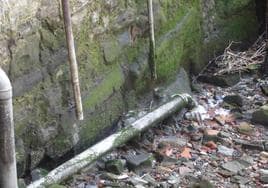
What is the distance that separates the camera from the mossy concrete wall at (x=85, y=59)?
118 inches

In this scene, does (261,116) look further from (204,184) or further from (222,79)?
(204,184)

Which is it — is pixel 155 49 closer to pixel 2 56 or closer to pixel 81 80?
pixel 81 80

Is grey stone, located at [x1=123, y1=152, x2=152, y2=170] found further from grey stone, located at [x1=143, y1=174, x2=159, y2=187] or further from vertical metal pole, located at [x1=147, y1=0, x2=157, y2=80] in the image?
vertical metal pole, located at [x1=147, y1=0, x2=157, y2=80]

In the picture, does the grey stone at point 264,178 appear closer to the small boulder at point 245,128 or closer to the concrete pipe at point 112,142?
the small boulder at point 245,128

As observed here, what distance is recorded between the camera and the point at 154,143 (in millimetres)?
3879

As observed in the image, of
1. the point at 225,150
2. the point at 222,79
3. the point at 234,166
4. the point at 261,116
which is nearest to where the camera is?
the point at 234,166

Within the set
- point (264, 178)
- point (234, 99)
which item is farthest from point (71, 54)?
point (234, 99)

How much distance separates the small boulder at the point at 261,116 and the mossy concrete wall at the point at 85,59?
0.69m

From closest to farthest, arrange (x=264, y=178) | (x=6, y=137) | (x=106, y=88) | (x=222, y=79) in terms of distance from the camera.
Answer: (x=6, y=137) → (x=264, y=178) → (x=106, y=88) → (x=222, y=79)

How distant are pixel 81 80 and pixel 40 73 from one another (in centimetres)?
38

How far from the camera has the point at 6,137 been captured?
227 cm

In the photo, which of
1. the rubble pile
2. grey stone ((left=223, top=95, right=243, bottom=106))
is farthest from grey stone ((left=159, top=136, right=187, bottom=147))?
grey stone ((left=223, top=95, right=243, bottom=106))

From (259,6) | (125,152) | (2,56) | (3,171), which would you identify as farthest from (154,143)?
(259,6)

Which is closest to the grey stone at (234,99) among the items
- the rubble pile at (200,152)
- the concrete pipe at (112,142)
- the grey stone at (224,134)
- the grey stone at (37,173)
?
the rubble pile at (200,152)
